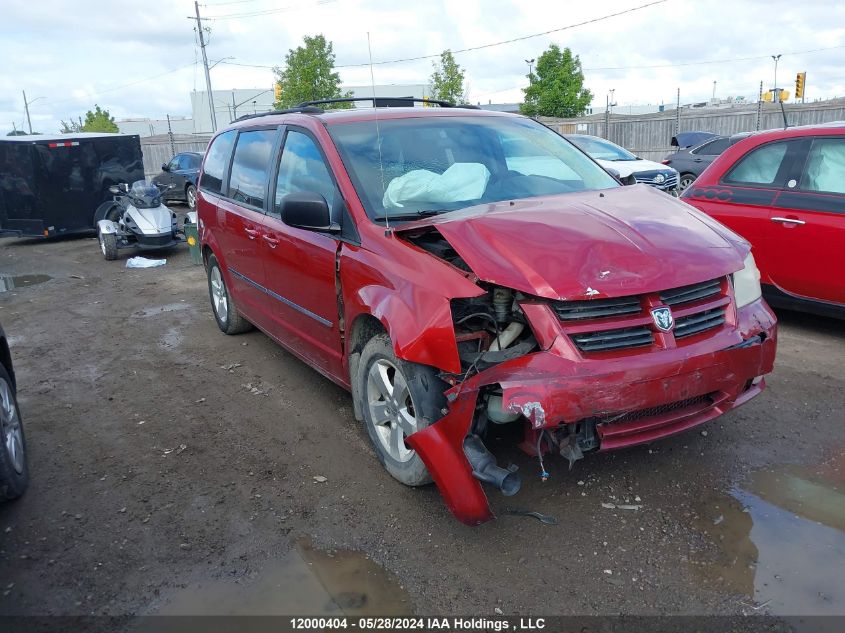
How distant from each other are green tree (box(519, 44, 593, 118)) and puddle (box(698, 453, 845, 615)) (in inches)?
1489

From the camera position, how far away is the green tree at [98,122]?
56391 millimetres

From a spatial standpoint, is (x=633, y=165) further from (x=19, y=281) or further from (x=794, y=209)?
(x=19, y=281)

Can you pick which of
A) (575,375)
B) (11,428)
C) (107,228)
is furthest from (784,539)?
(107,228)

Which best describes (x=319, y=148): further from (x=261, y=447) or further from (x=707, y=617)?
(x=707, y=617)

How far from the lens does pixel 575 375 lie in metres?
2.75

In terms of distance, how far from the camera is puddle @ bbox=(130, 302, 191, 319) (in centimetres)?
778

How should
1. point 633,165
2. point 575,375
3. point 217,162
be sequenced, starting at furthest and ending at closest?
point 633,165 → point 217,162 → point 575,375

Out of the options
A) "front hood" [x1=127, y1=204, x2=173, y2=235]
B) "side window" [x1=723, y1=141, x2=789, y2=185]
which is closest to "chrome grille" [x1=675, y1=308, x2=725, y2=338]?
"side window" [x1=723, y1=141, x2=789, y2=185]

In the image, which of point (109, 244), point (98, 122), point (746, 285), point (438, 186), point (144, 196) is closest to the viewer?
point (746, 285)

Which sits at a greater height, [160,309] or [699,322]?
[699,322]

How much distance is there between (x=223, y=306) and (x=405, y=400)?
3.77 m

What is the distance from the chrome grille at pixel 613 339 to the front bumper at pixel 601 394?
0.06m

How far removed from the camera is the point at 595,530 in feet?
10.2

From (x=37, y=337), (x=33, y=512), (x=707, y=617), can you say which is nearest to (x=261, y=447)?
(x=33, y=512)
